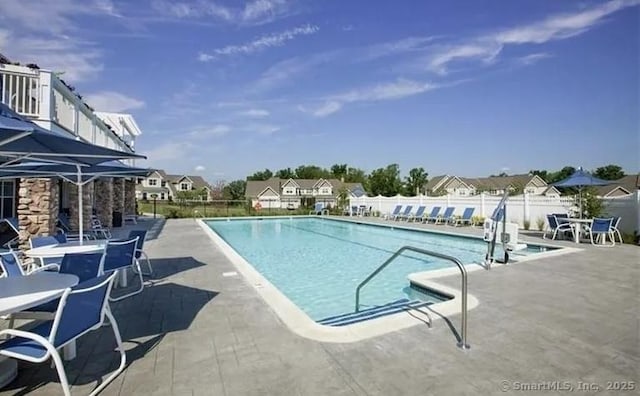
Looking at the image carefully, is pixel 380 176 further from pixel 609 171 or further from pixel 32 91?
pixel 32 91

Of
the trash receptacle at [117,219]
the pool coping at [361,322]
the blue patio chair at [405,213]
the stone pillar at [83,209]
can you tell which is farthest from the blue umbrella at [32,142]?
the blue patio chair at [405,213]

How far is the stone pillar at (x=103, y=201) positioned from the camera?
1510cm

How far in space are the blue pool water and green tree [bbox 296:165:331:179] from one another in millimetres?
56753

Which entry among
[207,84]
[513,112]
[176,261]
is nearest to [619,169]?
[513,112]

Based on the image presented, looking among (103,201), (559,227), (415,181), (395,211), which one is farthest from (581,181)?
(415,181)

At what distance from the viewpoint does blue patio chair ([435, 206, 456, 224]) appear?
1822 cm

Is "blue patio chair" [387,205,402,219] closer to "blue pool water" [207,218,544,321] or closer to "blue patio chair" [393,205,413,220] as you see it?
"blue patio chair" [393,205,413,220]

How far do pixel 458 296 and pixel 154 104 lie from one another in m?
20.0

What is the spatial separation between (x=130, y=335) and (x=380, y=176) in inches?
2130

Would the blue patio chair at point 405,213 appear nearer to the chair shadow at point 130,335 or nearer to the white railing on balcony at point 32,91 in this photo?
the chair shadow at point 130,335

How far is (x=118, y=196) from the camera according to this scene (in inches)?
711

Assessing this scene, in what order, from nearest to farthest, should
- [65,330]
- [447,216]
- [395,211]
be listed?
[65,330]
[447,216]
[395,211]

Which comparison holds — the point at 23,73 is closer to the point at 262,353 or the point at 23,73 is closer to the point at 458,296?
the point at 262,353

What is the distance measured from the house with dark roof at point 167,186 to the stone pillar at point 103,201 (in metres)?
36.2
